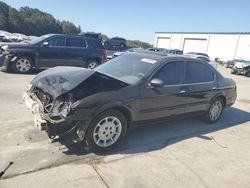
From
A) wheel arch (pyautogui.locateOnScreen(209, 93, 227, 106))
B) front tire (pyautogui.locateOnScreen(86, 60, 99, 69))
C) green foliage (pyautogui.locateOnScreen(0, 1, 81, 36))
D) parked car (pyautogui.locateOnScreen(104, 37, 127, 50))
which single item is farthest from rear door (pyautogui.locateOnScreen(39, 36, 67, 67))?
green foliage (pyautogui.locateOnScreen(0, 1, 81, 36))

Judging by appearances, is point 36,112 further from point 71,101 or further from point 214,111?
point 214,111

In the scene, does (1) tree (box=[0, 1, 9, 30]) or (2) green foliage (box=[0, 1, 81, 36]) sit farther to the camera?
(2) green foliage (box=[0, 1, 81, 36])

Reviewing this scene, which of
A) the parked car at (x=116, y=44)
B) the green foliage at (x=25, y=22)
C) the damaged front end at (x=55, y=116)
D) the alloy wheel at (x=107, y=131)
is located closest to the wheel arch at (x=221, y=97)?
the alloy wheel at (x=107, y=131)

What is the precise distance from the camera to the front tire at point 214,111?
21.1 feet

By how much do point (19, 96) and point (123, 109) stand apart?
3896 millimetres

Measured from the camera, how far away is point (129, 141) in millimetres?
4977

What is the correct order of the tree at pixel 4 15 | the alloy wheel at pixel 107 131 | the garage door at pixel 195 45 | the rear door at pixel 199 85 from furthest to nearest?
the tree at pixel 4 15 → the garage door at pixel 195 45 → the rear door at pixel 199 85 → the alloy wheel at pixel 107 131

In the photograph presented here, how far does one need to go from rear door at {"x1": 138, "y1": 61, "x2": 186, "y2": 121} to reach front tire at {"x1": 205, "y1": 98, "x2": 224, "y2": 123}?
108 cm

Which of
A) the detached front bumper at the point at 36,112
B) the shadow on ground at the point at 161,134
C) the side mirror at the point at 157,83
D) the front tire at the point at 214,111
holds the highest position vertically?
the side mirror at the point at 157,83

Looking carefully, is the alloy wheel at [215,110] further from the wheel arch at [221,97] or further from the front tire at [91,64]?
the front tire at [91,64]

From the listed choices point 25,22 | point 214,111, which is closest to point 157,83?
point 214,111

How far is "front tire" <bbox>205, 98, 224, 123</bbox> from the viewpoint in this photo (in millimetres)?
6430

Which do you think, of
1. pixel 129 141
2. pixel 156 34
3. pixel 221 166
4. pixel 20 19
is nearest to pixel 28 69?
pixel 129 141

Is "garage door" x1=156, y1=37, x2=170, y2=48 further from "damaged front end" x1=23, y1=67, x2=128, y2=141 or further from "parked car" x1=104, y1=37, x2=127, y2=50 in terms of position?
"damaged front end" x1=23, y1=67, x2=128, y2=141
